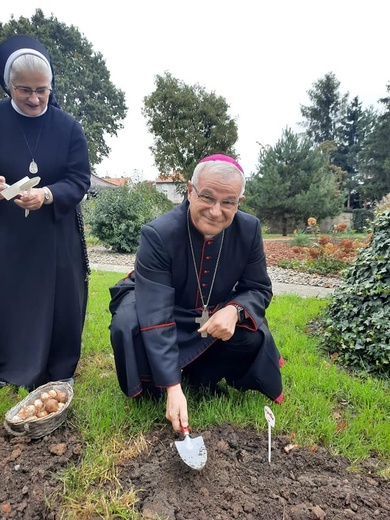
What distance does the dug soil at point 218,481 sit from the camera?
59.3 inches

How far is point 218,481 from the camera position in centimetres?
165

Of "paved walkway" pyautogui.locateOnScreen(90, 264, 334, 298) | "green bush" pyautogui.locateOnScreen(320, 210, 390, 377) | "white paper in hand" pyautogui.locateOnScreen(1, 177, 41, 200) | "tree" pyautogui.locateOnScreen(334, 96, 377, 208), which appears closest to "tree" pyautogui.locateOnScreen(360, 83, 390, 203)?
"tree" pyautogui.locateOnScreen(334, 96, 377, 208)

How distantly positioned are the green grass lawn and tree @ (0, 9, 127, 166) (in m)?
31.8

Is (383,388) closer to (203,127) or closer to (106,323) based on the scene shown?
(106,323)

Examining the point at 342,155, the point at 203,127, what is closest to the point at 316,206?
the point at 203,127

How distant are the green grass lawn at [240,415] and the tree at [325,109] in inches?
1743

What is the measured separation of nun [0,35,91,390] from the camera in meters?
2.30

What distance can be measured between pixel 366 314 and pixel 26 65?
284cm

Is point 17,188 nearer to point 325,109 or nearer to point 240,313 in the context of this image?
point 240,313

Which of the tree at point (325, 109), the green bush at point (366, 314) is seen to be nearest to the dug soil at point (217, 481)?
the green bush at point (366, 314)

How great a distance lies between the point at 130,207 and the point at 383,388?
32.3 feet

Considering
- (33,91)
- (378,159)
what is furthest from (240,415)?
(378,159)

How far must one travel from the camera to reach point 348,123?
141 feet

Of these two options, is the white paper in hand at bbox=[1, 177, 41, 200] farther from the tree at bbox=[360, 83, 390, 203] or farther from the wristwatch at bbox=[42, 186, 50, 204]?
the tree at bbox=[360, 83, 390, 203]
